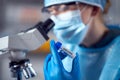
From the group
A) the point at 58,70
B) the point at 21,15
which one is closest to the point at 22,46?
the point at 58,70

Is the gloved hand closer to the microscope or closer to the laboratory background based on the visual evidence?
the microscope

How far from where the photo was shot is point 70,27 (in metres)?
1.19

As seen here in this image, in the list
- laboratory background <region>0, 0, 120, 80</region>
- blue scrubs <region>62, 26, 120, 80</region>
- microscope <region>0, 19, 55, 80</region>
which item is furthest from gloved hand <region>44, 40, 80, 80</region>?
laboratory background <region>0, 0, 120, 80</region>

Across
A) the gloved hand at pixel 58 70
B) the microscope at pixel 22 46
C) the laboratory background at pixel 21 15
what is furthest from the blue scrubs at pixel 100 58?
the laboratory background at pixel 21 15

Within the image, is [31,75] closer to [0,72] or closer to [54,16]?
[54,16]

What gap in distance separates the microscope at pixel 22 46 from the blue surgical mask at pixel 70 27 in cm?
31

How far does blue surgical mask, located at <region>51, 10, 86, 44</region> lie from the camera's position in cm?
118

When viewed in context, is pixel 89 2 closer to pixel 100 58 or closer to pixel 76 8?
pixel 76 8

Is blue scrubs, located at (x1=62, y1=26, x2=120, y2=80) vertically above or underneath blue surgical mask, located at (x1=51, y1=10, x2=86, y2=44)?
underneath

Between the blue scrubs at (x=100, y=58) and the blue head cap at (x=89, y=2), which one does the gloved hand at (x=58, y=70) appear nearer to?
the blue scrubs at (x=100, y=58)

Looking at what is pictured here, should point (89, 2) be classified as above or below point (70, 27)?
above

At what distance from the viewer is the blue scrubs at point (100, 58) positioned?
1.08 metres

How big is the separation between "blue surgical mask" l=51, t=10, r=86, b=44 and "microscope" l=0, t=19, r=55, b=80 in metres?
0.31

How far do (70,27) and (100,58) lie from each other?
20 centimetres
